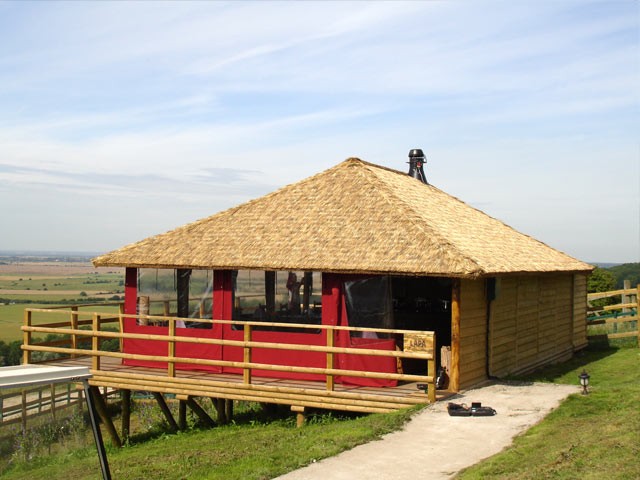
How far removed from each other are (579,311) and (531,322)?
17.3 feet

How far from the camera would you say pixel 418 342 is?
12961 millimetres

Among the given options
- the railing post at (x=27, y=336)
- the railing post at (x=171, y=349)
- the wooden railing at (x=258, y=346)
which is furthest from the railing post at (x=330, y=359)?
the railing post at (x=27, y=336)

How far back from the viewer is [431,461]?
31.4ft

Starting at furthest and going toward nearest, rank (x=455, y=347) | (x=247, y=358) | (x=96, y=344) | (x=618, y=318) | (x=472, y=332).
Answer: (x=618, y=318) → (x=96, y=344) → (x=472, y=332) → (x=247, y=358) → (x=455, y=347)

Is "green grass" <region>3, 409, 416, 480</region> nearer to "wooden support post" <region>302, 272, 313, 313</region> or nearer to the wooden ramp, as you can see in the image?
the wooden ramp

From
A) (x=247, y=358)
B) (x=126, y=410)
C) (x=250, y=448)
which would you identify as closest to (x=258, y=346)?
(x=247, y=358)

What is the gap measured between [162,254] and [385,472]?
888 centimetres

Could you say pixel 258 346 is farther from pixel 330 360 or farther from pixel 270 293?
pixel 270 293

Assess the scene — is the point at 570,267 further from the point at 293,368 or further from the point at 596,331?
the point at 293,368

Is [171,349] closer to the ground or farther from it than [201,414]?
farther from it

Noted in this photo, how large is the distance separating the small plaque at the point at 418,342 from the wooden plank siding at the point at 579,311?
10.4m

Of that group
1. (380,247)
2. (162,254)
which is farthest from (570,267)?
(162,254)

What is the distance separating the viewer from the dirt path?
9.26m

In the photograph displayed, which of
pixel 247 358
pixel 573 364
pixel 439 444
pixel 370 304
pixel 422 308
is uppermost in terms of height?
pixel 370 304
